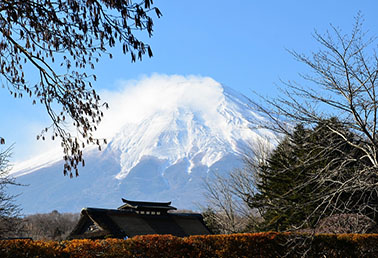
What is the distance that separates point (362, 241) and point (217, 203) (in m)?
22.2

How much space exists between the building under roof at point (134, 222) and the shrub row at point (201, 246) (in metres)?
14.9

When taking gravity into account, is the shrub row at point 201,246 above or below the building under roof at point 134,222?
below

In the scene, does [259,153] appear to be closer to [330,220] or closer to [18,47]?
[330,220]

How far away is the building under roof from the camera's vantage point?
28178 mm

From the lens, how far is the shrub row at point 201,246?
9.92 metres

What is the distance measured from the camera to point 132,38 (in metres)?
6.82

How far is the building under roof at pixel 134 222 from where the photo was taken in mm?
28178

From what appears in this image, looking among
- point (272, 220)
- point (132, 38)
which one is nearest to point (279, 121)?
point (132, 38)

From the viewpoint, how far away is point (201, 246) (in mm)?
13562

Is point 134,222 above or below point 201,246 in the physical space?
above

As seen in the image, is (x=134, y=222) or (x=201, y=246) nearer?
(x=201, y=246)

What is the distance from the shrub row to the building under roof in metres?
14.9

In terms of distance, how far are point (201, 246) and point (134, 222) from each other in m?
17.2

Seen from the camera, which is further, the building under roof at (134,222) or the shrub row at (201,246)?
the building under roof at (134,222)
